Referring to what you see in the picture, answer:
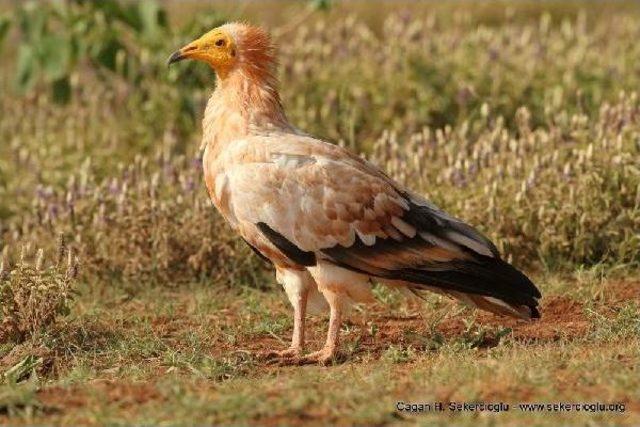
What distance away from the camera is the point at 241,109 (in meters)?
7.20

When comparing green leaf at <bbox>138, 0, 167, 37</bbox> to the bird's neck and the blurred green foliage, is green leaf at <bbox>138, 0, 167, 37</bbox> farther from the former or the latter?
the bird's neck

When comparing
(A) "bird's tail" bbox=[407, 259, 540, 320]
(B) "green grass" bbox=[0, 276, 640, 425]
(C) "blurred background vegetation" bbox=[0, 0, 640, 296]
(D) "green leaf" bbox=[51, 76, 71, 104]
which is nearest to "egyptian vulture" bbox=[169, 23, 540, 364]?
(A) "bird's tail" bbox=[407, 259, 540, 320]

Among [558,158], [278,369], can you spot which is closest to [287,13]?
[558,158]

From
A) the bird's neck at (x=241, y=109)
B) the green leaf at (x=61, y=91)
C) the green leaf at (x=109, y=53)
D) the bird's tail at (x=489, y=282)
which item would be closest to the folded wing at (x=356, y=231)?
the bird's tail at (x=489, y=282)

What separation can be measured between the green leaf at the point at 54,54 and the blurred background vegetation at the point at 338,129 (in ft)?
0.04

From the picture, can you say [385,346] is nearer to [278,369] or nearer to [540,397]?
[278,369]

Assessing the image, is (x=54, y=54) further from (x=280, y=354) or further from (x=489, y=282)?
(x=489, y=282)

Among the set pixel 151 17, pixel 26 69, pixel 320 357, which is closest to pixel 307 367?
pixel 320 357

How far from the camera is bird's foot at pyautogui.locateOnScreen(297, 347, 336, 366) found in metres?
6.74

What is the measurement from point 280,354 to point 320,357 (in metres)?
0.23

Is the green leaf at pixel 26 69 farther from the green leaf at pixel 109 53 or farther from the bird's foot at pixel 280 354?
the bird's foot at pixel 280 354

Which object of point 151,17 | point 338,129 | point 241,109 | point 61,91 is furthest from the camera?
point 61,91

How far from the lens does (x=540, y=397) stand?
17.8ft

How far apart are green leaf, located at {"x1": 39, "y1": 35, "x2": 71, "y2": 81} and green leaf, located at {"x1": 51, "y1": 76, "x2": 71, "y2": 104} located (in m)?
0.36
